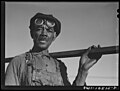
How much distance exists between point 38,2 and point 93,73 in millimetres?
994

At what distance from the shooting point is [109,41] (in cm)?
229

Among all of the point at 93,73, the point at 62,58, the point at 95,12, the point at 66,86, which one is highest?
the point at 95,12

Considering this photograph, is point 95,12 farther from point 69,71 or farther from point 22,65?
point 22,65

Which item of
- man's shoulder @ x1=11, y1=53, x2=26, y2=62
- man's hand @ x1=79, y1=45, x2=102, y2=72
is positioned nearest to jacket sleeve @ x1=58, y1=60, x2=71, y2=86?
man's hand @ x1=79, y1=45, x2=102, y2=72

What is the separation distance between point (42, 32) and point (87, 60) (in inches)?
23.4

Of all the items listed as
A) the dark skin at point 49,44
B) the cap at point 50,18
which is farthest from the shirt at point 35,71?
the cap at point 50,18

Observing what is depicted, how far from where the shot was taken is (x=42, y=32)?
236cm

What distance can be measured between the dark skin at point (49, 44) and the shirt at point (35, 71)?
111mm

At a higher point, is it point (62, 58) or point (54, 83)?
point (62, 58)

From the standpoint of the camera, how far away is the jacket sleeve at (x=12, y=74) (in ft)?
7.50

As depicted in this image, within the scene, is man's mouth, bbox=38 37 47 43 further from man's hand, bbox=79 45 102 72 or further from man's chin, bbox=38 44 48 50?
man's hand, bbox=79 45 102 72

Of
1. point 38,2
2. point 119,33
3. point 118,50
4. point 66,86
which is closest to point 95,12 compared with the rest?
point 119,33

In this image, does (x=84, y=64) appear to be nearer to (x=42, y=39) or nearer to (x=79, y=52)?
(x=79, y=52)

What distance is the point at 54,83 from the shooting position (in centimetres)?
229
